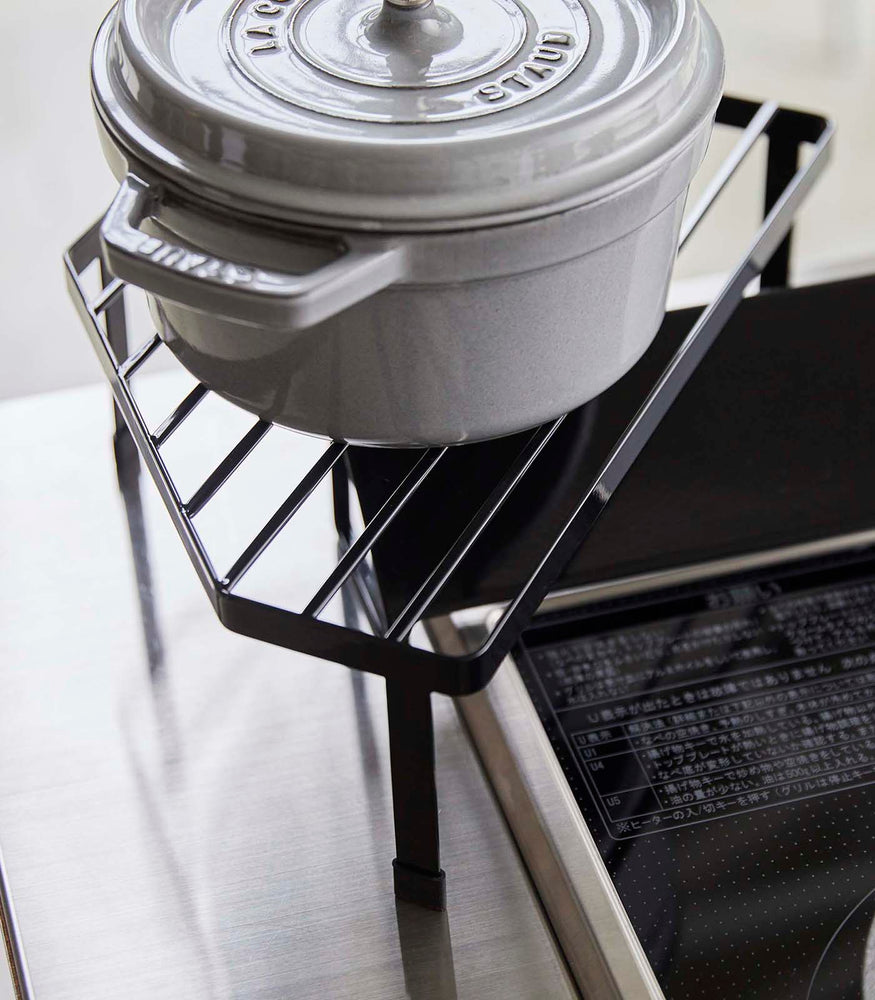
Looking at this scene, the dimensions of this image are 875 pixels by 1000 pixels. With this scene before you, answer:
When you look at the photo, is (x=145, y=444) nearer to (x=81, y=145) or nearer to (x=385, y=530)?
(x=385, y=530)

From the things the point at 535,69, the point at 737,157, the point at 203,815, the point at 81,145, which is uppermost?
the point at 535,69

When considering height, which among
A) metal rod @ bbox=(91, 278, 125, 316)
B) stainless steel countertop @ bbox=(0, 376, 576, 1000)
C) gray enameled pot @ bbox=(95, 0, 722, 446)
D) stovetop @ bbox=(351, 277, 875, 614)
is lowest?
stainless steel countertop @ bbox=(0, 376, 576, 1000)

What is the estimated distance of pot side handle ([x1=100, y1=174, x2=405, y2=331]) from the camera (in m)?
0.40

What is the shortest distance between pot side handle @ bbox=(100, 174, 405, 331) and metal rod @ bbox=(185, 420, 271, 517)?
0.13 m

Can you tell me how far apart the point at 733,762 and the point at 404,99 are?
337 millimetres

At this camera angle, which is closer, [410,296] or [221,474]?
[410,296]

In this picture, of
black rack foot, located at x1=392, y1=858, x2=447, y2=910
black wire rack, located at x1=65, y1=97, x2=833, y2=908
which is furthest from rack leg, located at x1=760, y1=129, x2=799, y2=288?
black rack foot, located at x1=392, y1=858, x2=447, y2=910

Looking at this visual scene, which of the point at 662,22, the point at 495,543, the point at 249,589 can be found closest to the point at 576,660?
the point at 495,543

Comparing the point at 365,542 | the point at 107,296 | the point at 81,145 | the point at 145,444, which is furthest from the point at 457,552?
the point at 81,145

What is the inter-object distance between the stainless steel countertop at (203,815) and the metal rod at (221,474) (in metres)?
0.14

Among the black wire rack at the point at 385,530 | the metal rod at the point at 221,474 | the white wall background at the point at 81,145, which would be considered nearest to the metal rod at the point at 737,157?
the black wire rack at the point at 385,530

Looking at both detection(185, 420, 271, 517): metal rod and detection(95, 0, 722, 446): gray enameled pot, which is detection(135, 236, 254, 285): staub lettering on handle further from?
detection(185, 420, 271, 517): metal rod

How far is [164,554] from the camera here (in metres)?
0.73

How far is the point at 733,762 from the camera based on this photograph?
0.60 m
